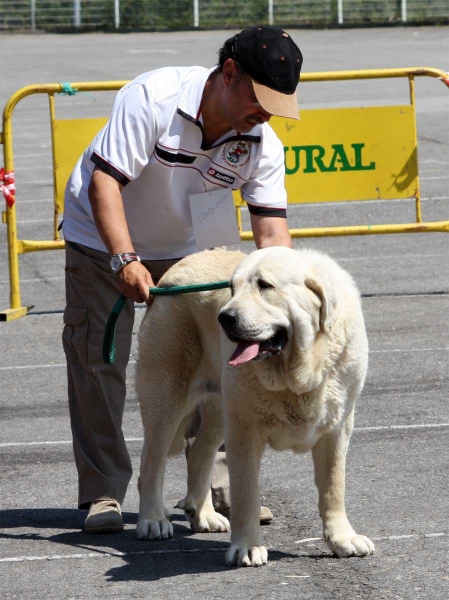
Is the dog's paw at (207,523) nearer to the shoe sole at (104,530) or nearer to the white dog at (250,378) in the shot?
the white dog at (250,378)

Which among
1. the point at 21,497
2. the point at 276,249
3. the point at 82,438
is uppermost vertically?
the point at 276,249

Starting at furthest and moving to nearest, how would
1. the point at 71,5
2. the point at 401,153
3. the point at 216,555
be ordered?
the point at 71,5
the point at 401,153
the point at 216,555

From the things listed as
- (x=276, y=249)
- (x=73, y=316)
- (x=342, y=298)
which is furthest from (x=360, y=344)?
(x=73, y=316)

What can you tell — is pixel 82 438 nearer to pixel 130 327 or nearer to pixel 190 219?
pixel 130 327

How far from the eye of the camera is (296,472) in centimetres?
580

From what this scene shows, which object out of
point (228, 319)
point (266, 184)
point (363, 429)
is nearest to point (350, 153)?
point (363, 429)

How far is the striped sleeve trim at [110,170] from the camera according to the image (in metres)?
4.74

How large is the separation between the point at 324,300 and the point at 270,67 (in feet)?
3.28

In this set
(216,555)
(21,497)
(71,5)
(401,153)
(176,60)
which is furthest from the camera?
(71,5)

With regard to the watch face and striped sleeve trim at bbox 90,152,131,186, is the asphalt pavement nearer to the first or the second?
the watch face

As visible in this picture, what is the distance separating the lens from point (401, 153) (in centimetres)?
1016

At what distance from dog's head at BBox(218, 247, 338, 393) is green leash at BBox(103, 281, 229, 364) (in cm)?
39

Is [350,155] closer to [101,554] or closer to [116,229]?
[116,229]

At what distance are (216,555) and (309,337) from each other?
1.10 m
